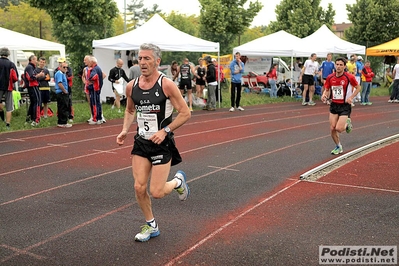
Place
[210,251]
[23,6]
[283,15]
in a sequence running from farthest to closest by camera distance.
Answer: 1. [23,6]
2. [283,15]
3. [210,251]

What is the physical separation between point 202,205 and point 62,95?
8570 millimetres

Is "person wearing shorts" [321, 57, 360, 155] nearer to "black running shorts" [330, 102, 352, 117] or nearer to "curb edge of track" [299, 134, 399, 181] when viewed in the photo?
"black running shorts" [330, 102, 352, 117]

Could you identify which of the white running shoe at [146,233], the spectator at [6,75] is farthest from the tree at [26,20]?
the white running shoe at [146,233]

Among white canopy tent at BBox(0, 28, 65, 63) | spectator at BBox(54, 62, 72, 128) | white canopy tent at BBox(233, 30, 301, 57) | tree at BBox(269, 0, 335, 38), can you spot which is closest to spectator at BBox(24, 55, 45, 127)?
spectator at BBox(54, 62, 72, 128)

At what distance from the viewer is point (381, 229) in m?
5.36

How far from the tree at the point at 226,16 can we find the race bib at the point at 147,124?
28600 millimetres

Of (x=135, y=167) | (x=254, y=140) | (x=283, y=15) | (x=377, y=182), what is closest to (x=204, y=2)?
(x=283, y=15)

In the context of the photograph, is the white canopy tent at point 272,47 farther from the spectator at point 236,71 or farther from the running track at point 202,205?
the running track at point 202,205

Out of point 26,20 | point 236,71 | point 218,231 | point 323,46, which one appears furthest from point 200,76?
point 26,20

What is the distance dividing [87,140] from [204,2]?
24.6 m

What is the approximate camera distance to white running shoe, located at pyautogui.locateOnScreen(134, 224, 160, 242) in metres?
5.03

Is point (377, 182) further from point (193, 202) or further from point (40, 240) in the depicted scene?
point (40, 240)

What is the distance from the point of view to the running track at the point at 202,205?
4.79m

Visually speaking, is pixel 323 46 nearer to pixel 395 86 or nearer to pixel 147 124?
pixel 395 86
